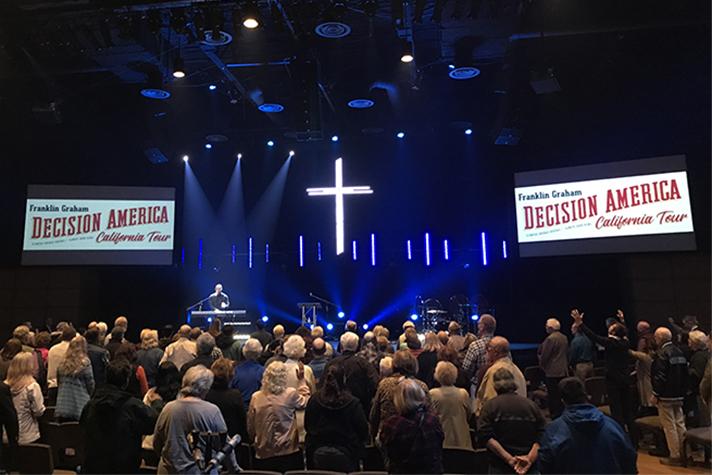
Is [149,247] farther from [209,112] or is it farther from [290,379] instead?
[290,379]

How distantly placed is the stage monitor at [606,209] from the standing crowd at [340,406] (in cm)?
430

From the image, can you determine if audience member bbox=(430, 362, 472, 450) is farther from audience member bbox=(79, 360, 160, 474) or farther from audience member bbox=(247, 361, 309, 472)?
audience member bbox=(79, 360, 160, 474)

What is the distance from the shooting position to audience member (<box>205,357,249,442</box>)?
3.36 m

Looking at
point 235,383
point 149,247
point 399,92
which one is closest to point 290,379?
point 235,383

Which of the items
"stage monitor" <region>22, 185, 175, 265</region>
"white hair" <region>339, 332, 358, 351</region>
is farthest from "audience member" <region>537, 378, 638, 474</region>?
"stage monitor" <region>22, 185, 175, 265</region>

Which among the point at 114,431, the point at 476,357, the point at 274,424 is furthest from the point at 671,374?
the point at 114,431

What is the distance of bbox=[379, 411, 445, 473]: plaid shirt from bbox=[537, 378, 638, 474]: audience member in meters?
0.55

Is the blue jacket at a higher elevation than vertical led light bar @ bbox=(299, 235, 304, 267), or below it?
below

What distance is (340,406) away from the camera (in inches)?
123

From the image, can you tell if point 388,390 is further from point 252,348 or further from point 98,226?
point 98,226

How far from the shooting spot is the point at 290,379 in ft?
13.2

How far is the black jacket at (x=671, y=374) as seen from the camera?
16.1 feet

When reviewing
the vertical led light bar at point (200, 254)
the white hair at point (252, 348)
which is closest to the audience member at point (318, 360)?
the white hair at point (252, 348)

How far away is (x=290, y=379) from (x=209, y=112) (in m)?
8.44
